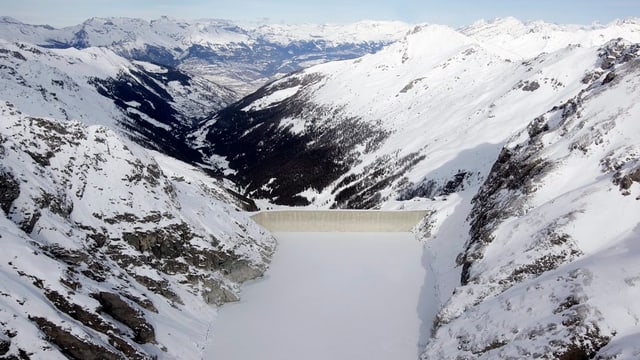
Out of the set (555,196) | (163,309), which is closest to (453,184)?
(555,196)

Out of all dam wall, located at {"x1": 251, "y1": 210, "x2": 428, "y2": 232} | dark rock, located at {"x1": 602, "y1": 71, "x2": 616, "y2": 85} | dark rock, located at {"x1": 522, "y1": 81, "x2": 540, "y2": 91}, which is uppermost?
dark rock, located at {"x1": 522, "y1": 81, "x2": 540, "y2": 91}

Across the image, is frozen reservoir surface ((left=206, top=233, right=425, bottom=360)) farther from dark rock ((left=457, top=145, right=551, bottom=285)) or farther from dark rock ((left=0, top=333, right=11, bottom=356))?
dark rock ((left=0, top=333, right=11, bottom=356))

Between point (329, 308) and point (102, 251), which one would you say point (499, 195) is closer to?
point (329, 308)

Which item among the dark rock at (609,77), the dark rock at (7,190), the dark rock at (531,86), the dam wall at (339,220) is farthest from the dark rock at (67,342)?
the dark rock at (531,86)

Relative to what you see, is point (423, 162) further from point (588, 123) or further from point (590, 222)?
point (590, 222)

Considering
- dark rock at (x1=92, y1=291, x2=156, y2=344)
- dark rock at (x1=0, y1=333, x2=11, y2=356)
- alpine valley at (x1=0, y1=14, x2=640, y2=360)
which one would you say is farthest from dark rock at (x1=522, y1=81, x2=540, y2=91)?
dark rock at (x1=0, y1=333, x2=11, y2=356)

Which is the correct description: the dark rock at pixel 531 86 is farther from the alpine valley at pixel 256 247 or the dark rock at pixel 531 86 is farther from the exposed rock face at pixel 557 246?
the exposed rock face at pixel 557 246

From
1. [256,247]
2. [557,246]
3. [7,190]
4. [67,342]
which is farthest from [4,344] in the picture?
[557,246]
